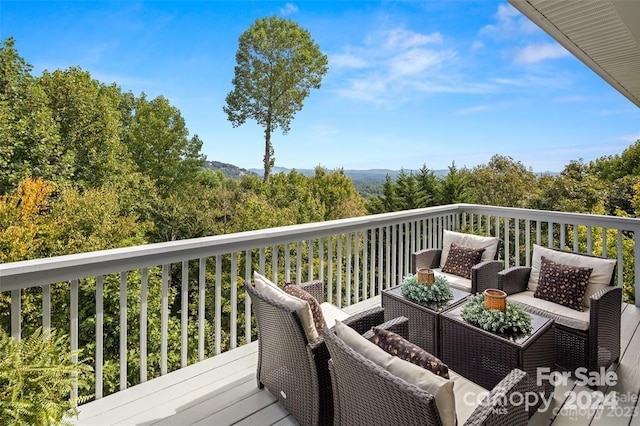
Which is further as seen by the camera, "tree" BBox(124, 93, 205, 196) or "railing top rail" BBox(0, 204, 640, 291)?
"tree" BBox(124, 93, 205, 196)

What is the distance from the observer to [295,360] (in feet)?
6.21

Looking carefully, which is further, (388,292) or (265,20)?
(265,20)

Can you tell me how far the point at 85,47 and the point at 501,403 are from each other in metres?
21.6

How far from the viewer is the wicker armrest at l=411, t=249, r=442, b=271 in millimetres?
3742

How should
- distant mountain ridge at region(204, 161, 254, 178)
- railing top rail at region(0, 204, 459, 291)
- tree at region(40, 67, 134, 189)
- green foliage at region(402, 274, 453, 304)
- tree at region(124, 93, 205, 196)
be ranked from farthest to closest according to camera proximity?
distant mountain ridge at region(204, 161, 254, 178), tree at region(124, 93, 205, 196), tree at region(40, 67, 134, 189), green foliage at region(402, 274, 453, 304), railing top rail at region(0, 204, 459, 291)

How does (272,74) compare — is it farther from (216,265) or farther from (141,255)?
(141,255)

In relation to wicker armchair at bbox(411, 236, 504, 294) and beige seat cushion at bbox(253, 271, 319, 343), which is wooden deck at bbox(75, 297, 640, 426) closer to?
beige seat cushion at bbox(253, 271, 319, 343)

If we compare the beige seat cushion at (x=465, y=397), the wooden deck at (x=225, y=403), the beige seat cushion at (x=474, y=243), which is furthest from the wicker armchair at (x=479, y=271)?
the beige seat cushion at (x=465, y=397)

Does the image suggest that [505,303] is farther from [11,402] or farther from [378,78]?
[378,78]

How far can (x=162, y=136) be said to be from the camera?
63.5ft

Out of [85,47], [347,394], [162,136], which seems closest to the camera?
[347,394]

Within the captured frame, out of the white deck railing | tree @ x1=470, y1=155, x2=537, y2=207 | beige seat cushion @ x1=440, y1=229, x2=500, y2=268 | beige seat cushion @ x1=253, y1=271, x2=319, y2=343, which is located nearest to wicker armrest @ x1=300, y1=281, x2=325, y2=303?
the white deck railing

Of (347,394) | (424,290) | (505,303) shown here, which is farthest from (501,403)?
(424,290)

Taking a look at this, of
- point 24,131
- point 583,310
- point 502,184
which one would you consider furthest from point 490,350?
point 24,131
